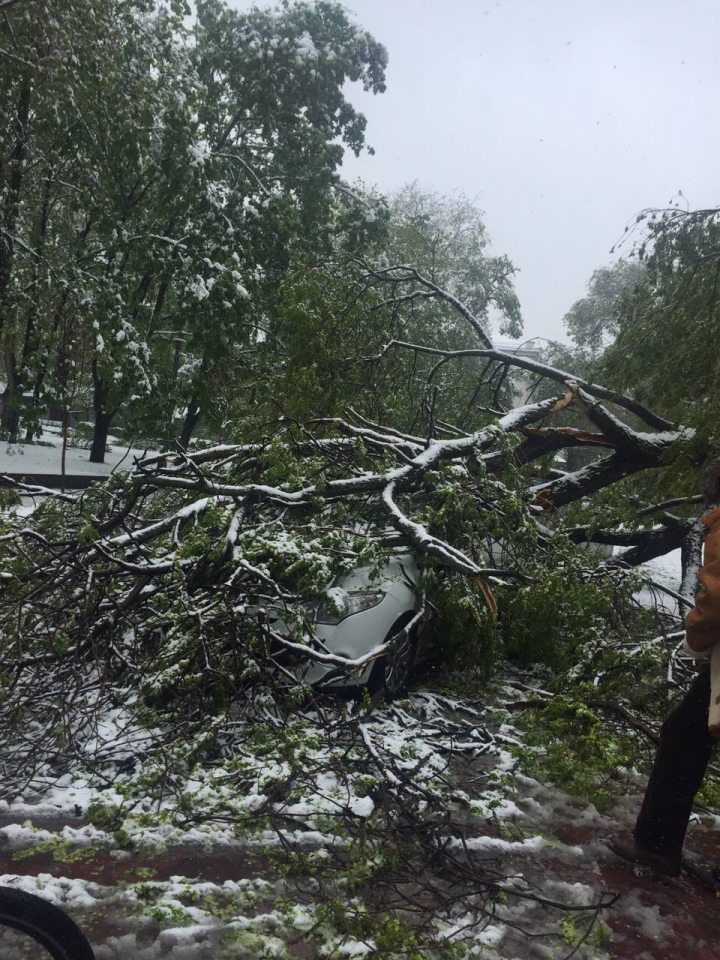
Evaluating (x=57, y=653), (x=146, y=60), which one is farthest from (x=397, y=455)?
(x=146, y=60)

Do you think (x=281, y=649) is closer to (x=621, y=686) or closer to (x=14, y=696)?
(x=14, y=696)

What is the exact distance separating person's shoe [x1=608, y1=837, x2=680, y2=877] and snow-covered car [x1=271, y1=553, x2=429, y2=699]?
1648mm

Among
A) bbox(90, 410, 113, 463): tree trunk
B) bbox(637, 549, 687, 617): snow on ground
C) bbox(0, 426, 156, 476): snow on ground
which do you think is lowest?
bbox(637, 549, 687, 617): snow on ground

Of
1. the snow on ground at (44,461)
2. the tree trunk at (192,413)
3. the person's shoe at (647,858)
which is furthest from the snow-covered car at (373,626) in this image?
the snow on ground at (44,461)

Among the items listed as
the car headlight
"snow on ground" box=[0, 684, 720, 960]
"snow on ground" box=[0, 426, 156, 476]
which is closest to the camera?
"snow on ground" box=[0, 684, 720, 960]

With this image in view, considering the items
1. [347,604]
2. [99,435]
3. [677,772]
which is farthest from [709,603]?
[99,435]

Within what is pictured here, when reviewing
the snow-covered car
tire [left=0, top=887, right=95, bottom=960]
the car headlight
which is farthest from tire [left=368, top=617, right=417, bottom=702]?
tire [left=0, top=887, right=95, bottom=960]

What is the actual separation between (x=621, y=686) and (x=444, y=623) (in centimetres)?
125

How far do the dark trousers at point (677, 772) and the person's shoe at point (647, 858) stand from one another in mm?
20

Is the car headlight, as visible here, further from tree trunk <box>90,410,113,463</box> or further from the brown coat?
tree trunk <box>90,410,113,463</box>

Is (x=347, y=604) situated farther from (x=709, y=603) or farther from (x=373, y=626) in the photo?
(x=709, y=603)

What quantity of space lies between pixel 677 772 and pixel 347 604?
235cm

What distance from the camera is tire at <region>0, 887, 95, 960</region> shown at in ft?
6.27

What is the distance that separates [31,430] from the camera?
1424cm
